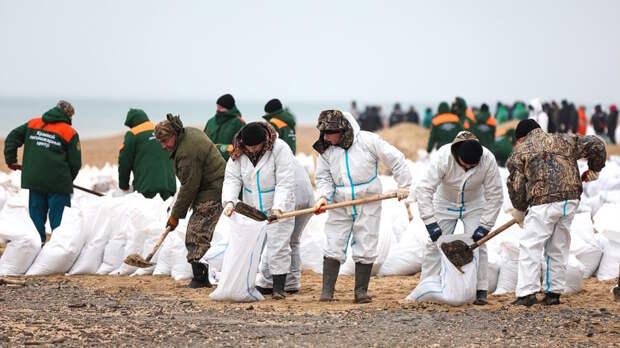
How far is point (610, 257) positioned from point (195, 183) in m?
3.18

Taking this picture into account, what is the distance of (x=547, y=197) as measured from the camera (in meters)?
6.12

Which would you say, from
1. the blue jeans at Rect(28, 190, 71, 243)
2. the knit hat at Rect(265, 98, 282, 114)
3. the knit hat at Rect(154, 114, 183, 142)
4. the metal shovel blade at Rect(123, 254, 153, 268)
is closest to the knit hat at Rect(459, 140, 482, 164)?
the knit hat at Rect(154, 114, 183, 142)

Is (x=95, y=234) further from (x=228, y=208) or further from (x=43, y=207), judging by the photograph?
(x=228, y=208)

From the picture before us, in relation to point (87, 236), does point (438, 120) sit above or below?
above

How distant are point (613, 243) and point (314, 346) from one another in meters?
3.35

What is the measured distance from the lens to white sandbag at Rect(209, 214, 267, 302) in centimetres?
640

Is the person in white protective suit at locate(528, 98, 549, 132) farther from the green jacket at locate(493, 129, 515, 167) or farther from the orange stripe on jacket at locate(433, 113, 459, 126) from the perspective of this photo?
the green jacket at locate(493, 129, 515, 167)

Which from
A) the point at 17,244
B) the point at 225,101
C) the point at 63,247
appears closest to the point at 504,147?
the point at 225,101

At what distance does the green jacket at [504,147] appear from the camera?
14.8 meters

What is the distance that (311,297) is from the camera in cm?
677

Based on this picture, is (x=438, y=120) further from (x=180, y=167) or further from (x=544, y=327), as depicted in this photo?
(x=544, y=327)

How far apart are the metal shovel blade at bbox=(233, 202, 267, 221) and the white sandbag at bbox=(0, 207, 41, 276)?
2.36 metres

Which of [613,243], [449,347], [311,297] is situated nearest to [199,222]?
[311,297]

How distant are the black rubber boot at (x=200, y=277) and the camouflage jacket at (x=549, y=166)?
2359 mm
